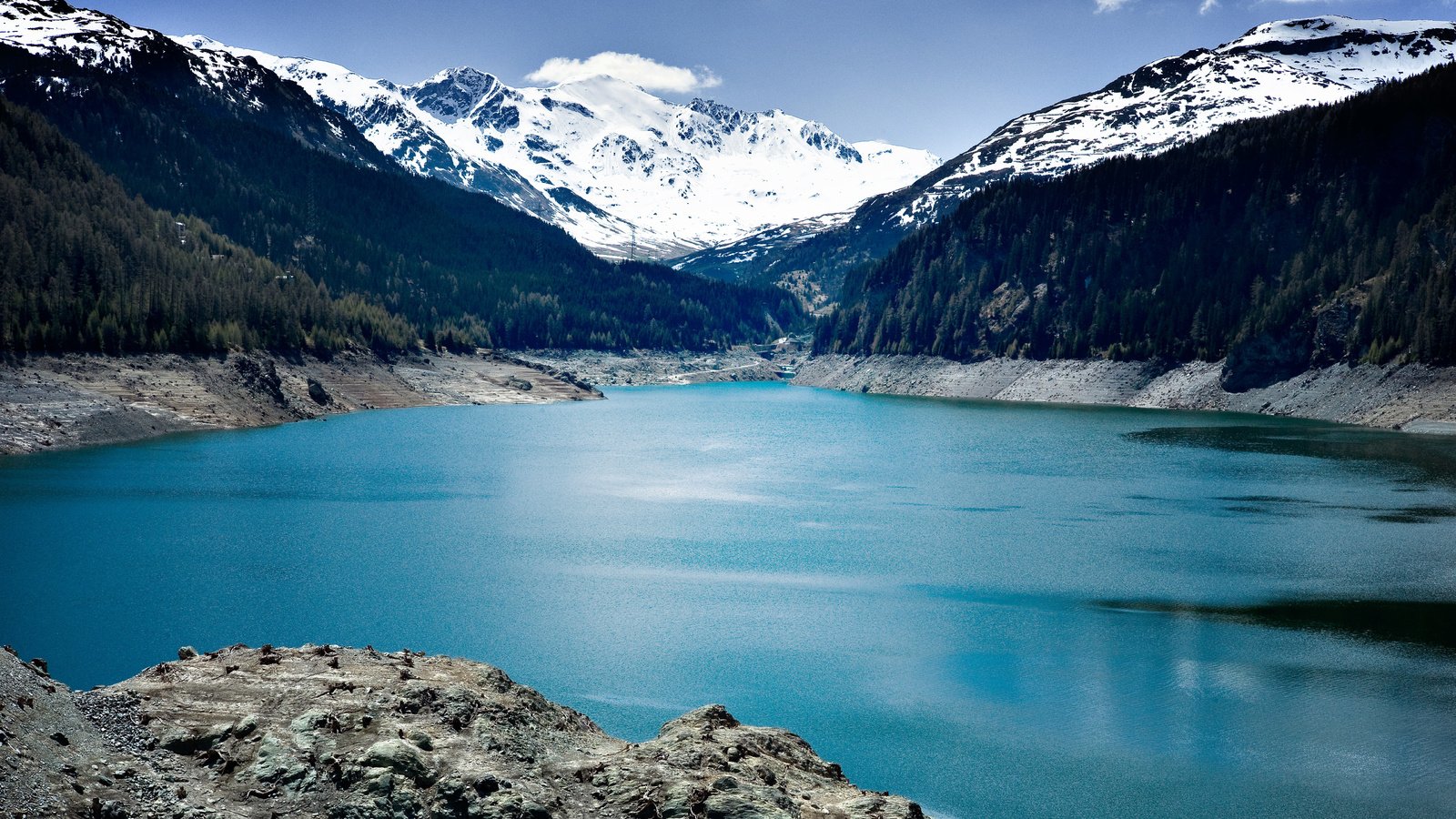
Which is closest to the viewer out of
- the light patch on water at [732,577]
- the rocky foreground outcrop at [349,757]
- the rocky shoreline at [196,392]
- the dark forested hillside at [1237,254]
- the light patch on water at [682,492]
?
the rocky foreground outcrop at [349,757]

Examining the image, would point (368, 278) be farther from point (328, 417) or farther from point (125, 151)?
point (328, 417)

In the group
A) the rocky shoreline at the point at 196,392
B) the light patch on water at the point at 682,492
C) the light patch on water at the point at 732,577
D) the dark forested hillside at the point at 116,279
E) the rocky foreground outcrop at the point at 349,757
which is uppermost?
the dark forested hillside at the point at 116,279

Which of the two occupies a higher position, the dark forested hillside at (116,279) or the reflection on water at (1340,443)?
the dark forested hillside at (116,279)

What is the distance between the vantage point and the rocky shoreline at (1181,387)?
87938 millimetres

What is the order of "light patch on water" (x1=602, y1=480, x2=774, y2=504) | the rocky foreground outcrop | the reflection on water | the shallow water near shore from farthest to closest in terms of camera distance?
1. the reflection on water
2. "light patch on water" (x1=602, y1=480, x2=774, y2=504)
3. the shallow water near shore
4. the rocky foreground outcrop

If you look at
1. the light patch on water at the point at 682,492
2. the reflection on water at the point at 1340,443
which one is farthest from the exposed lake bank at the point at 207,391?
the reflection on water at the point at 1340,443

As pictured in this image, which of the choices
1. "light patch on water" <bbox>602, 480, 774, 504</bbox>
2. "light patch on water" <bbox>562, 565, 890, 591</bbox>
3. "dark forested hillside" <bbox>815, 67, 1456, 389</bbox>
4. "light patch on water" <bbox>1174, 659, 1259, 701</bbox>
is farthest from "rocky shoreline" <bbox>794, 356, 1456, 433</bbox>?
"light patch on water" <bbox>1174, 659, 1259, 701</bbox>

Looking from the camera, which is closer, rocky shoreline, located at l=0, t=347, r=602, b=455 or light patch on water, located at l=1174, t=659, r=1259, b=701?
light patch on water, located at l=1174, t=659, r=1259, b=701

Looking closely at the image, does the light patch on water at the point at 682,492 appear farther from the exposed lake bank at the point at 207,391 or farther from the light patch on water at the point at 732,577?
the exposed lake bank at the point at 207,391

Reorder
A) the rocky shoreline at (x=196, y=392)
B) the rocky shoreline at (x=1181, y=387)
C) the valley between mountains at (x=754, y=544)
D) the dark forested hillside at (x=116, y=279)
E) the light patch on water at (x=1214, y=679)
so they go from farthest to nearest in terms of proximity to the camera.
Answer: the rocky shoreline at (x=1181, y=387), the dark forested hillside at (x=116, y=279), the rocky shoreline at (x=196, y=392), the light patch on water at (x=1214, y=679), the valley between mountains at (x=754, y=544)

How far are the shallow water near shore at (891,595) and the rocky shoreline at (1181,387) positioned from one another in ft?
80.5

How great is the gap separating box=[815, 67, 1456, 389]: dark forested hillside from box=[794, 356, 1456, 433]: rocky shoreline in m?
2.34

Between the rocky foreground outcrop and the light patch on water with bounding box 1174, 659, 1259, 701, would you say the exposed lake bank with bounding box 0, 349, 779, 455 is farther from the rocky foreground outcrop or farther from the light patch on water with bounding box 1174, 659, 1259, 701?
the light patch on water with bounding box 1174, 659, 1259, 701

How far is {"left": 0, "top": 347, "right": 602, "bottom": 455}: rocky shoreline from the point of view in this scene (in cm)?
7044
